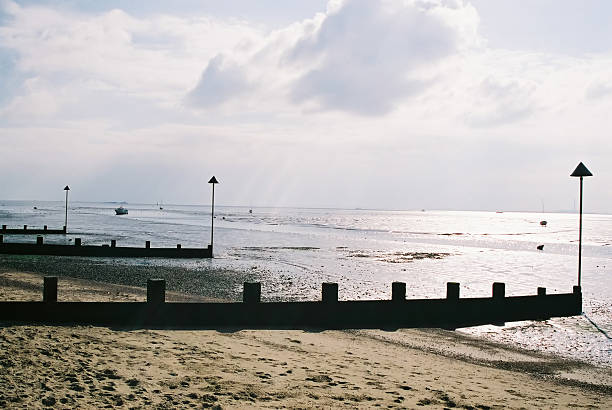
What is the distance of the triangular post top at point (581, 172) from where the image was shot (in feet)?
60.7

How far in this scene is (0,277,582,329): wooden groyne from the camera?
11203 millimetres

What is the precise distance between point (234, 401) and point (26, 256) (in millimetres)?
26705

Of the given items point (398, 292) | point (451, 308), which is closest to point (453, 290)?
point (451, 308)

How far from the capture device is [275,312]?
12.6 meters

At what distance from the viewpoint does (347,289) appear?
2295 cm

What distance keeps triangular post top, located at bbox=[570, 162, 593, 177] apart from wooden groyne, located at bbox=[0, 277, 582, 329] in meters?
5.49

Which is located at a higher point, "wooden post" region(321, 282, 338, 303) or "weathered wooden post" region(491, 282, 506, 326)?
"wooden post" region(321, 282, 338, 303)

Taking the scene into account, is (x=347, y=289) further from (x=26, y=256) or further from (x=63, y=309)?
(x=26, y=256)

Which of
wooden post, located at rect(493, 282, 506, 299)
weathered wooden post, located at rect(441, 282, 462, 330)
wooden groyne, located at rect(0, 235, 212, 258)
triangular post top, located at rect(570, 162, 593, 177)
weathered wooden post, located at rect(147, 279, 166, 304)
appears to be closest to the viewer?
weathered wooden post, located at rect(147, 279, 166, 304)

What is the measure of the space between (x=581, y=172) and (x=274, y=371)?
1474cm

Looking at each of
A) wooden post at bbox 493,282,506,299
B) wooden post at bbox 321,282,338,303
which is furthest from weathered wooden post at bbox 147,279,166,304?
wooden post at bbox 493,282,506,299

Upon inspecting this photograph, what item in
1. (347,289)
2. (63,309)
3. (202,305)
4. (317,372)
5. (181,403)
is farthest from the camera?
(347,289)

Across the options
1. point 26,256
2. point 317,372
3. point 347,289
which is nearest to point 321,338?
point 317,372

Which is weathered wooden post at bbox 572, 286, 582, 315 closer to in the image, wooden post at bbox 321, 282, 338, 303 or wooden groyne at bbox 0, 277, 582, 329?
wooden groyne at bbox 0, 277, 582, 329
